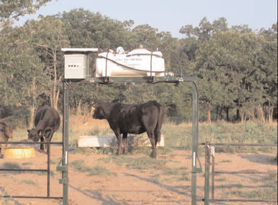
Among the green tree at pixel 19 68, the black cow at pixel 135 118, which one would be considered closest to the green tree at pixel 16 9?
the green tree at pixel 19 68

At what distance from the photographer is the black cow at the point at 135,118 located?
13.3 metres

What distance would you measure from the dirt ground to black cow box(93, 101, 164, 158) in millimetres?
904

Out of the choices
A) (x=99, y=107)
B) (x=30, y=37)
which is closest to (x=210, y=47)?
(x=30, y=37)

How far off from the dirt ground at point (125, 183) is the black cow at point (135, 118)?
0.90 meters

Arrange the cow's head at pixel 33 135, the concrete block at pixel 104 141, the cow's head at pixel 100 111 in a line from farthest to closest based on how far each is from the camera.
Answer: the cow's head at pixel 100 111 < the concrete block at pixel 104 141 < the cow's head at pixel 33 135

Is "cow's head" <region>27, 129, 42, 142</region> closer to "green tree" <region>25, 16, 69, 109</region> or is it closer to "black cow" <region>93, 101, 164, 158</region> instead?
"black cow" <region>93, 101, 164, 158</region>

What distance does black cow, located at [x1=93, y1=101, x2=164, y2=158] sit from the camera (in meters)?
13.3

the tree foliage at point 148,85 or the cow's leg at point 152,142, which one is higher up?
the tree foliage at point 148,85

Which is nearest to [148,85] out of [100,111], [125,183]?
[100,111]

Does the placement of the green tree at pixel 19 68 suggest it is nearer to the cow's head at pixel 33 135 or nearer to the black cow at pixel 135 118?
the cow's head at pixel 33 135

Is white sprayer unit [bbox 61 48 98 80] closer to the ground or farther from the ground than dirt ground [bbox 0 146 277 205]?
farther from the ground

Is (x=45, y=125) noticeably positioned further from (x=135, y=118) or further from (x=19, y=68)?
(x=19, y=68)

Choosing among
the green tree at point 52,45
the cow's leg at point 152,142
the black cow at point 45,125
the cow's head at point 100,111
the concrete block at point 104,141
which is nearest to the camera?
the cow's leg at point 152,142

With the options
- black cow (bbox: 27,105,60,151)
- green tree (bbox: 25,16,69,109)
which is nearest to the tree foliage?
green tree (bbox: 25,16,69,109)
